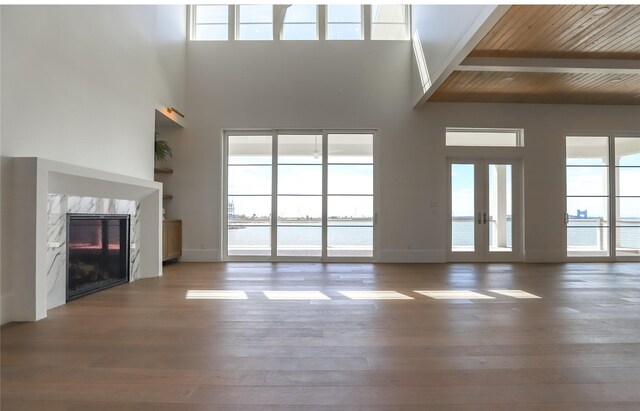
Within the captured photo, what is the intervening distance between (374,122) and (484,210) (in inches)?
114

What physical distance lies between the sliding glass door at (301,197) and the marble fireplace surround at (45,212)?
279 centimetres

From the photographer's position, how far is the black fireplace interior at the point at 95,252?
4023 mm

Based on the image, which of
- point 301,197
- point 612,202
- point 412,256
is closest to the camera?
point 412,256

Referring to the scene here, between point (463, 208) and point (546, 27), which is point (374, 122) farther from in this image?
point (546, 27)

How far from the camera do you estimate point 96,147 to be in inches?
174

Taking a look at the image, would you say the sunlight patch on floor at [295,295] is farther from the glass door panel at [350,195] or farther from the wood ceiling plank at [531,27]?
→ the wood ceiling plank at [531,27]

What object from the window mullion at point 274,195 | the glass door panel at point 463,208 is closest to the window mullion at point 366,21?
the window mullion at point 274,195

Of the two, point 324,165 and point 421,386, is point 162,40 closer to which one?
point 324,165

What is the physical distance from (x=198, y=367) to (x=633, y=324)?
3604 mm

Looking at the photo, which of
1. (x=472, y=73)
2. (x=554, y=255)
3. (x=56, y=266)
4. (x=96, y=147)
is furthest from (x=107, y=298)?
Answer: (x=554, y=255)

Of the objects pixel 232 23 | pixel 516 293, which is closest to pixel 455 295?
pixel 516 293

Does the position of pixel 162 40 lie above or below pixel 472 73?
above

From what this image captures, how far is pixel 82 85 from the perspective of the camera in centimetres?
416

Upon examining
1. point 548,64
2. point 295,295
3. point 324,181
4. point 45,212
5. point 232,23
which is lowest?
point 295,295
